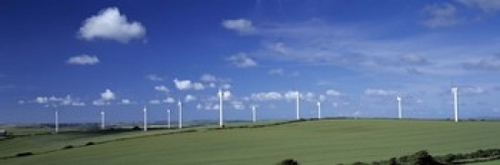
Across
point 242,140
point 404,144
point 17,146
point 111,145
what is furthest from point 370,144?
point 17,146

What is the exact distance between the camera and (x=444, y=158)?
169ft

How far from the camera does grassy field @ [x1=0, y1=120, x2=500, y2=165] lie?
69456 millimetres

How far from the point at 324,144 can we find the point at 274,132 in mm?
27831

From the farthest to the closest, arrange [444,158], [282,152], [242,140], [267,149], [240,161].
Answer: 1. [242,140]
2. [267,149]
3. [282,152]
4. [240,161]
5. [444,158]

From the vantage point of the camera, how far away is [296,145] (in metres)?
86.6

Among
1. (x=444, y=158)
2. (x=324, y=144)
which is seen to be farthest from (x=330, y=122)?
(x=444, y=158)

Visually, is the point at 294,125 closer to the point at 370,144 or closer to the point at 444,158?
the point at 370,144

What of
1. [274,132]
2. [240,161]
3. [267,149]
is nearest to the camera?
[240,161]

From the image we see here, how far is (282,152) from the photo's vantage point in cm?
7669

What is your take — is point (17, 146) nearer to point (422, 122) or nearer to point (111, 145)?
point (111, 145)

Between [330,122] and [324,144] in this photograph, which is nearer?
[324,144]

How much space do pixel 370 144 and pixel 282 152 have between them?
11.6 m

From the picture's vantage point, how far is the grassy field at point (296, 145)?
69456 millimetres

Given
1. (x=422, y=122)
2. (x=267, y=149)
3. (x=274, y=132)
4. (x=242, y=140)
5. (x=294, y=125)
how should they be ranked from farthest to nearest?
(x=294, y=125) < (x=422, y=122) < (x=274, y=132) < (x=242, y=140) < (x=267, y=149)
